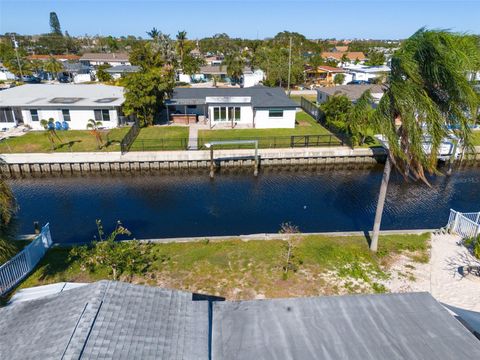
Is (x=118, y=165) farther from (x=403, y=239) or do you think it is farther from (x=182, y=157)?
(x=403, y=239)

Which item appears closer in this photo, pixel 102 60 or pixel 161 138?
pixel 161 138

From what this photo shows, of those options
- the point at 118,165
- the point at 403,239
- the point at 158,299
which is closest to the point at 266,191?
the point at 403,239

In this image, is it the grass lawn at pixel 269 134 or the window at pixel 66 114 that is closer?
the grass lawn at pixel 269 134

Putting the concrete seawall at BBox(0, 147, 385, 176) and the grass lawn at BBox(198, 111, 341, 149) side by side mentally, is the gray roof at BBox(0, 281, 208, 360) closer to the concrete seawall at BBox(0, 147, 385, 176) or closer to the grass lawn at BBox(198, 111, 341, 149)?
the concrete seawall at BBox(0, 147, 385, 176)

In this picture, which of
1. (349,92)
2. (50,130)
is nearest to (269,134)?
(349,92)

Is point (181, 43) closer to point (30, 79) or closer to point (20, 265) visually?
point (30, 79)

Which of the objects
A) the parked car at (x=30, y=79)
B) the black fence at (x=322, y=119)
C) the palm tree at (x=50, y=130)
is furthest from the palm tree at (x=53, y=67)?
the black fence at (x=322, y=119)

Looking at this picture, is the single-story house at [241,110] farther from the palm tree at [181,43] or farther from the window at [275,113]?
the palm tree at [181,43]
